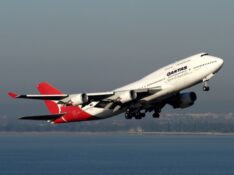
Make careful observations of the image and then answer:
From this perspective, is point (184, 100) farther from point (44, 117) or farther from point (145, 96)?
point (44, 117)

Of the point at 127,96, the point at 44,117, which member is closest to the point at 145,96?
the point at 127,96

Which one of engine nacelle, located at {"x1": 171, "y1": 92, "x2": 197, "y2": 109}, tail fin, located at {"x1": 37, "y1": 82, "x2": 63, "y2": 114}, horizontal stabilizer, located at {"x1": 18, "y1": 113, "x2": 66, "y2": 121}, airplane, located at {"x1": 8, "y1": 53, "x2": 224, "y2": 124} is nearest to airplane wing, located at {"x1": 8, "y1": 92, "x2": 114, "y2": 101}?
airplane, located at {"x1": 8, "y1": 53, "x2": 224, "y2": 124}

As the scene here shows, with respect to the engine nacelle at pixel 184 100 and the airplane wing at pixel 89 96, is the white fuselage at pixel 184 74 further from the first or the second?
the engine nacelle at pixel 184 100

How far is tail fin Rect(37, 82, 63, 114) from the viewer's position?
83750mm

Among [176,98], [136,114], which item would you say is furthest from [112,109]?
[176,98]

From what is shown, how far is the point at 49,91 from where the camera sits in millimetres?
85188

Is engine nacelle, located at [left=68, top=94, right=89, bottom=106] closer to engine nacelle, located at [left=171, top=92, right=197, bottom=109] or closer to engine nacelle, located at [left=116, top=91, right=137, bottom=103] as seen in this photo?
engine nacelle, located at [left=116, top=91, right=137, bottom=103]

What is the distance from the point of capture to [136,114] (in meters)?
72.0

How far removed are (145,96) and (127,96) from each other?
209 centimetres

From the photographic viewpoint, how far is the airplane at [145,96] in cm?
6569

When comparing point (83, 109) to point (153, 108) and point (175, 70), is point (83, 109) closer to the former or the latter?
point (153, 108)

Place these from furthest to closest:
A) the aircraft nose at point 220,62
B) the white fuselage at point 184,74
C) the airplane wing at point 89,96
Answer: the airplane wing at point 89,96 → the aircraft nose at point 220,62 → the white fuselage at point 184,74

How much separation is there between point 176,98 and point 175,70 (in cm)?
794

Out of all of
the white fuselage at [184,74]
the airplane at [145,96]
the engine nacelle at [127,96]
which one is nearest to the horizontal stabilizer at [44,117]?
the airplane at [145,96]
